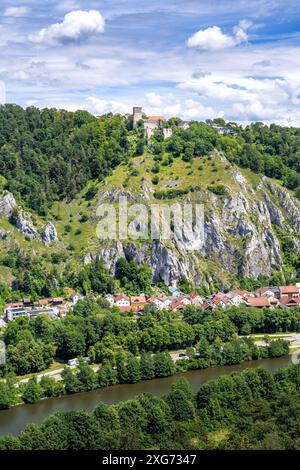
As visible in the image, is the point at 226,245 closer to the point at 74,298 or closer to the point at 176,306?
the point at 176,306

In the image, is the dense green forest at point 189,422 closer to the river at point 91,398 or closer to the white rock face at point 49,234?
the river at point 91,398

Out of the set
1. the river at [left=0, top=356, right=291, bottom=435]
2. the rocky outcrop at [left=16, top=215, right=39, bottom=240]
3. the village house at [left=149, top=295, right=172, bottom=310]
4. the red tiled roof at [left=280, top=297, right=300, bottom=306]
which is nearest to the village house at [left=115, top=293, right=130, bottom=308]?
the village house at [left=149, top=295, right=172, bottom=310]

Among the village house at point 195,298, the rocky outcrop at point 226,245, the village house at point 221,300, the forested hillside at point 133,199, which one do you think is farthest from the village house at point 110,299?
the village house at point 221,300

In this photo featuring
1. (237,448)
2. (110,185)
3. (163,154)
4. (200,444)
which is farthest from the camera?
(163,154)

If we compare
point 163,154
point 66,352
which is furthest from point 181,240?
point 66,352

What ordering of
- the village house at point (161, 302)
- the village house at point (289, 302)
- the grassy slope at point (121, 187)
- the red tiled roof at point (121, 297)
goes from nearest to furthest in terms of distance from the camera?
the village house at point (161, 302), the red tiled roof at point (121, 297), the village house at point (289, 302), the grassy slope at point (121, 187)

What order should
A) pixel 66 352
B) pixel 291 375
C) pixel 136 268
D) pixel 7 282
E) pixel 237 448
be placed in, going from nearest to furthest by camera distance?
pixel 237 448
pixel 291 375
pixel 66 352
pixel 7 282
pixel 136 268
